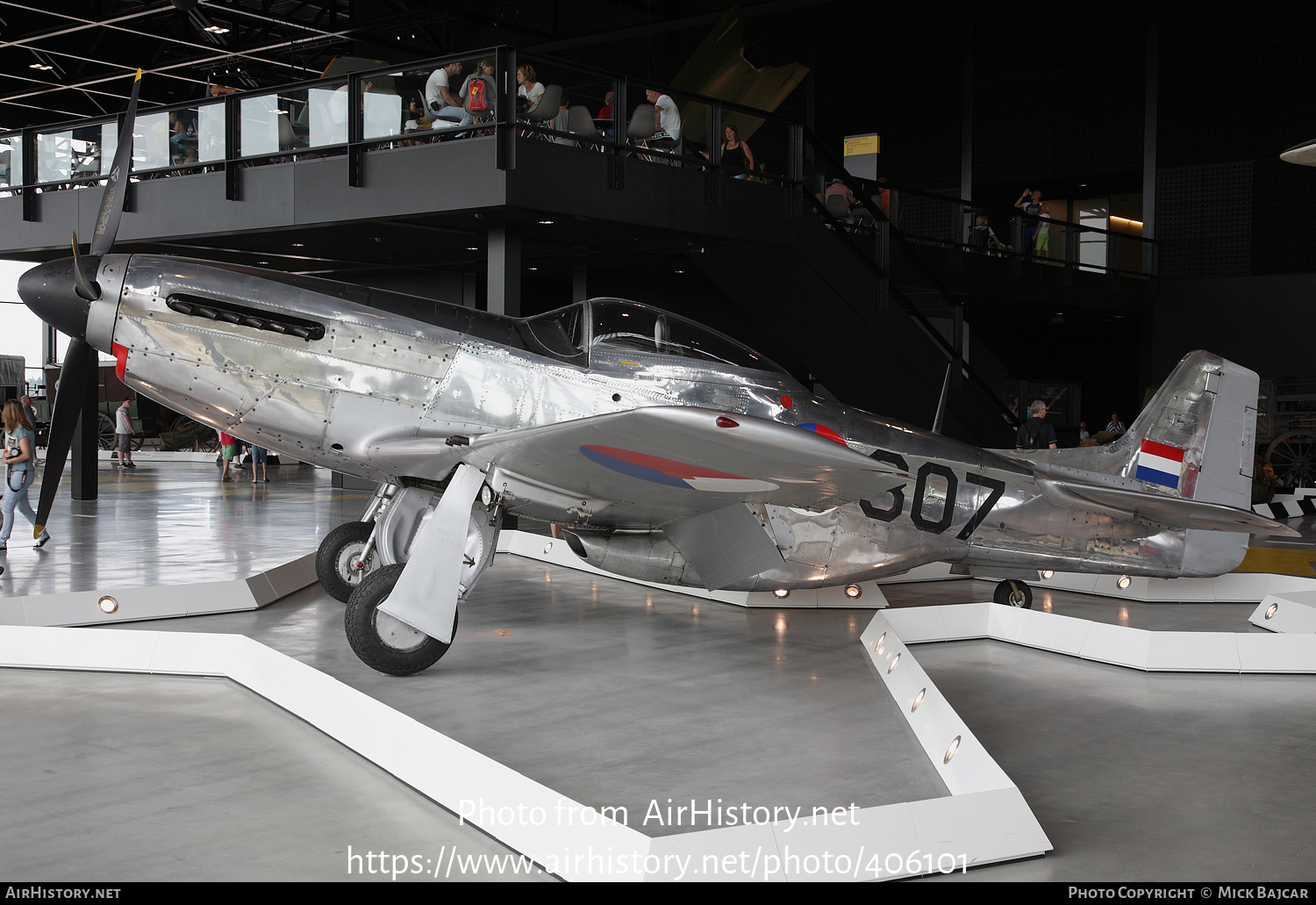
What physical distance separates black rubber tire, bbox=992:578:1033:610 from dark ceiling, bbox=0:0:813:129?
1335 cm

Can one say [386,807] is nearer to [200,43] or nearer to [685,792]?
[685,792]

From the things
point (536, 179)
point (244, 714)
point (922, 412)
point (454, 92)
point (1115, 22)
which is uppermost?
point (1115, 22)

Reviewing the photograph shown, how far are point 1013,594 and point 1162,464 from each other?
1405mm

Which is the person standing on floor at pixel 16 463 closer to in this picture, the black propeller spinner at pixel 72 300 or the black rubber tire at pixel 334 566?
the black propeller spinner at pixel 72 300

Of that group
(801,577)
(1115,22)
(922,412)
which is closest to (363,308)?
(801,577)

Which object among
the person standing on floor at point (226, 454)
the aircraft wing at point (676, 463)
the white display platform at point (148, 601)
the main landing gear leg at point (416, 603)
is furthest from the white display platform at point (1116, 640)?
the person standing on floor at point (226, 454)

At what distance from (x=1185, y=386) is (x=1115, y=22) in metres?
15.7

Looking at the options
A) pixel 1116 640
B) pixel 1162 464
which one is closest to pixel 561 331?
pixel 1116 640

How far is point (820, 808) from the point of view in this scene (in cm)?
342

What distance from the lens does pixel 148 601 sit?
6629 mm

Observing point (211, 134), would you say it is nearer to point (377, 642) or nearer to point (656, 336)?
point (656, 336)

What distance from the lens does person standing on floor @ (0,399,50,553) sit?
31.4 ft

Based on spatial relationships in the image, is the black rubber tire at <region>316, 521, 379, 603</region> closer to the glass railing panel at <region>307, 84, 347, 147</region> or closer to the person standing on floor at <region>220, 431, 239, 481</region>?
the glass railing panel at <region>307, 84, 347, 147</region>

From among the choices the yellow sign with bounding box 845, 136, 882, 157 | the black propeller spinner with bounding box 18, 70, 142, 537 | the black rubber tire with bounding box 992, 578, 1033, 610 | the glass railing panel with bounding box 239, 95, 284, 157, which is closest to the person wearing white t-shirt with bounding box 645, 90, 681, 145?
the glass railing panel with bounding box 239, 95, 284, 157
